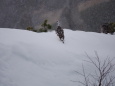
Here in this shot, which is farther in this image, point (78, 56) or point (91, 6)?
point (91, 6)

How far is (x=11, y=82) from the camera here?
393 cm

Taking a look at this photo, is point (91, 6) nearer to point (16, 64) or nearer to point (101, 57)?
point (101, 57)

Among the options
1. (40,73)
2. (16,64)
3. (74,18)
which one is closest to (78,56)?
(40,73)

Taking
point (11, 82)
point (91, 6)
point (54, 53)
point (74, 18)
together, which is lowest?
point (11, 82)

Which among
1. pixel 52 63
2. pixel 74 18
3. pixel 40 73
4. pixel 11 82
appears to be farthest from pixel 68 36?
pixel 74 18

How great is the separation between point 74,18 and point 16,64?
17.3 metres

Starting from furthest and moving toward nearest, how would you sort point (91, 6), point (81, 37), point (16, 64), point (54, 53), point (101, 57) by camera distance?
point (91, 6)
point (81, 37)
point (101, 57)
point (54, 53)
point (16, 64)

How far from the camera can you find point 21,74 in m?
4.36

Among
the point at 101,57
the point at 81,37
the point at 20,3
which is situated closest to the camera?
the point at 101,57

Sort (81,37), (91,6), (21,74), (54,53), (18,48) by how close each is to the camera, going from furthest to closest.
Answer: (91,6)
(81,37)
(54,53)
(18,48)
(21,74)

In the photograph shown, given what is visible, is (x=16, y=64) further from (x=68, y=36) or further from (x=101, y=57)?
(x=68, y=36)

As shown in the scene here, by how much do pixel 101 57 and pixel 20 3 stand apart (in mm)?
19690

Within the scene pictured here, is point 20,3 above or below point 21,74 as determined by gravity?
above

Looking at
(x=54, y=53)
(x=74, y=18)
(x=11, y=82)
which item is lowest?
(x=11, y=82)
